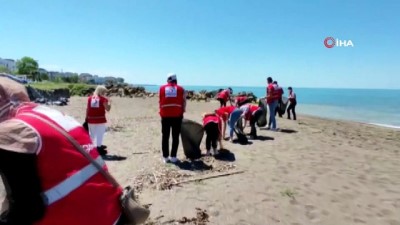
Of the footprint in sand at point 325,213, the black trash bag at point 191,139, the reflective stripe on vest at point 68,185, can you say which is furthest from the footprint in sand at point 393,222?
the reflective stripe on vest at point 68,185

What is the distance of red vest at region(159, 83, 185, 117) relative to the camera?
773 cm

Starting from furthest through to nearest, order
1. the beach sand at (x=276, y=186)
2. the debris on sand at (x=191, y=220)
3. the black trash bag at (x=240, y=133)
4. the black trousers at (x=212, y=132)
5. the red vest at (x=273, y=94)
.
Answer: the red vest at (x=273, y=94)
the black trash bag at (x=240, y=133)
the black trousers at (x=212, y=132)
the beach sand at (x=276, y=186)
the debris on sand at (x=191, y=220)

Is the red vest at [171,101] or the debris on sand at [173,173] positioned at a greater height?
the red vest at [171,101]

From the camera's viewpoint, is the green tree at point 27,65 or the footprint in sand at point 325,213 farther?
the green tree at point 27,65

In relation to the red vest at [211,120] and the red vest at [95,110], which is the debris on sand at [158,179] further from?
the red vest at [95,110]

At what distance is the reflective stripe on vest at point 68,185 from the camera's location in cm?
163

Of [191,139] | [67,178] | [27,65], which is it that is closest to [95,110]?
[191,139]

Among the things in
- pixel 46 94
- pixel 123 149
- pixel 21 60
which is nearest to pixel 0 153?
→ pixel 123 149

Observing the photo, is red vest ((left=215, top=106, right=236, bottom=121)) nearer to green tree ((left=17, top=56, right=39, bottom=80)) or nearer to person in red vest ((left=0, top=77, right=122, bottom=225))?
person in red vest ((left=0, top=77, right=122, bottom=225))

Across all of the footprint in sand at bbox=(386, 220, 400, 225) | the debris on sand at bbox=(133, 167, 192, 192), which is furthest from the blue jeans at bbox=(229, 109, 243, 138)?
the footprint in sand at bbox=(386, 220, 400, 225)

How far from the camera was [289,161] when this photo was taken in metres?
8.61

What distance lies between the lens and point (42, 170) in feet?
5.24

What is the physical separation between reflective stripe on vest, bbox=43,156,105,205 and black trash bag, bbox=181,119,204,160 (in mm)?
6458

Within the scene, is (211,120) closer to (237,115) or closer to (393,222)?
(237,115)
